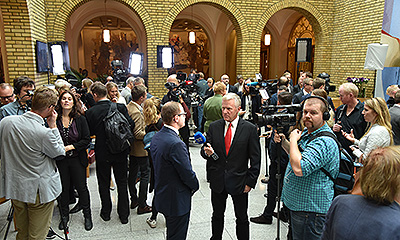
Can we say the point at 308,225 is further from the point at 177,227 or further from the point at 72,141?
the point at 72,141

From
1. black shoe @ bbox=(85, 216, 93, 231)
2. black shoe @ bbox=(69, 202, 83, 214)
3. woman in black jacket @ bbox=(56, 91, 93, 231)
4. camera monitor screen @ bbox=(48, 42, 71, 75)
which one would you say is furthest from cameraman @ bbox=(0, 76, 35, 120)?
→ camera monitor screen @ bbox=(48, 42, 71, 75)

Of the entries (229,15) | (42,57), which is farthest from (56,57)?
(229,15)

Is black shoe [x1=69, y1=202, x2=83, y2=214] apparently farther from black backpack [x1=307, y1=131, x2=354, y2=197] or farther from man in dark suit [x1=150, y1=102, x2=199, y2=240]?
black backpack [x1=307, y1=131, x2=354, y2=197]

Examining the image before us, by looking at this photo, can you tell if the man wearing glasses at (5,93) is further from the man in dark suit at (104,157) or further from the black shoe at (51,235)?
the black shoe at (51,235)

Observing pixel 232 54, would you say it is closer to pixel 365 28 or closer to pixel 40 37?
pixel 365 28

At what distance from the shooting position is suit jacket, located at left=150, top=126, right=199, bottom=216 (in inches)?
104

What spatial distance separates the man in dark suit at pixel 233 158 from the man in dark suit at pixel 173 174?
0.34 m

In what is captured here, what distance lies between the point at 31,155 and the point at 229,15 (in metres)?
9.91

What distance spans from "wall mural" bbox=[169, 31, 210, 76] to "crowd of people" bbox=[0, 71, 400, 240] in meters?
16.9

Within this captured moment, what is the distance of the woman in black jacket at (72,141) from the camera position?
358cm

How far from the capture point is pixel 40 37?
824 cm

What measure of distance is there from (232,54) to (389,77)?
1051 cm

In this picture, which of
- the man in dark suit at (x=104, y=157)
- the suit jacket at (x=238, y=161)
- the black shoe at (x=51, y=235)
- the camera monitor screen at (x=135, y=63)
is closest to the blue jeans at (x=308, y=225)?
the suit jacket at (x=238, y=161)

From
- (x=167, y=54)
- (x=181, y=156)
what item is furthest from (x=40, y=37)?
(x=181, y=156)
